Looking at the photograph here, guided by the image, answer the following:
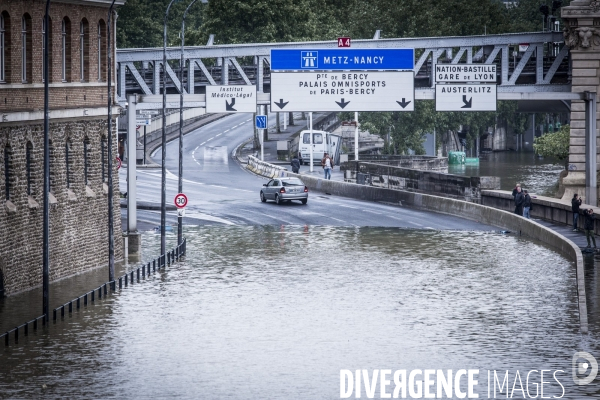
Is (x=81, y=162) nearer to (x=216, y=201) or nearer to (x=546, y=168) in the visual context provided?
(x=216, y=201)

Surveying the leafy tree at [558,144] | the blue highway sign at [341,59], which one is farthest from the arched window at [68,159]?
the leafy tree at [558,144]

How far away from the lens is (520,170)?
10300 cm

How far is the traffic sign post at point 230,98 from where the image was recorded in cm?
5412

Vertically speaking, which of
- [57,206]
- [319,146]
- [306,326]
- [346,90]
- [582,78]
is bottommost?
[306,326]

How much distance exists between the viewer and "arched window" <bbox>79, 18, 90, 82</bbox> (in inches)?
1687

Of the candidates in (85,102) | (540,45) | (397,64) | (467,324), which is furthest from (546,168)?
(467,324)

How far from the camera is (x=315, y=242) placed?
4984cm

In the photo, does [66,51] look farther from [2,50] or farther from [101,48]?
[2,50]

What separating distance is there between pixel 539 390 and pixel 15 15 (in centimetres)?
2139

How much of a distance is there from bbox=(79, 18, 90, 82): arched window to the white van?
46.9 meters

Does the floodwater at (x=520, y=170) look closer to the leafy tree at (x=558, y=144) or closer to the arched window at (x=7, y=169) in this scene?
the leafy tree at (x=558, y=144)

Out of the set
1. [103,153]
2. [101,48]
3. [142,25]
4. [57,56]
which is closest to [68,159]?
[57,56]

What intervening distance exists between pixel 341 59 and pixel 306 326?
25089 millimetres

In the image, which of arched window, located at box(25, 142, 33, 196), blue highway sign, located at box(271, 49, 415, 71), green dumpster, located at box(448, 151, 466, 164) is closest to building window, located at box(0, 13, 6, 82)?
arched window, located at box(25, 142, 33, 196)
